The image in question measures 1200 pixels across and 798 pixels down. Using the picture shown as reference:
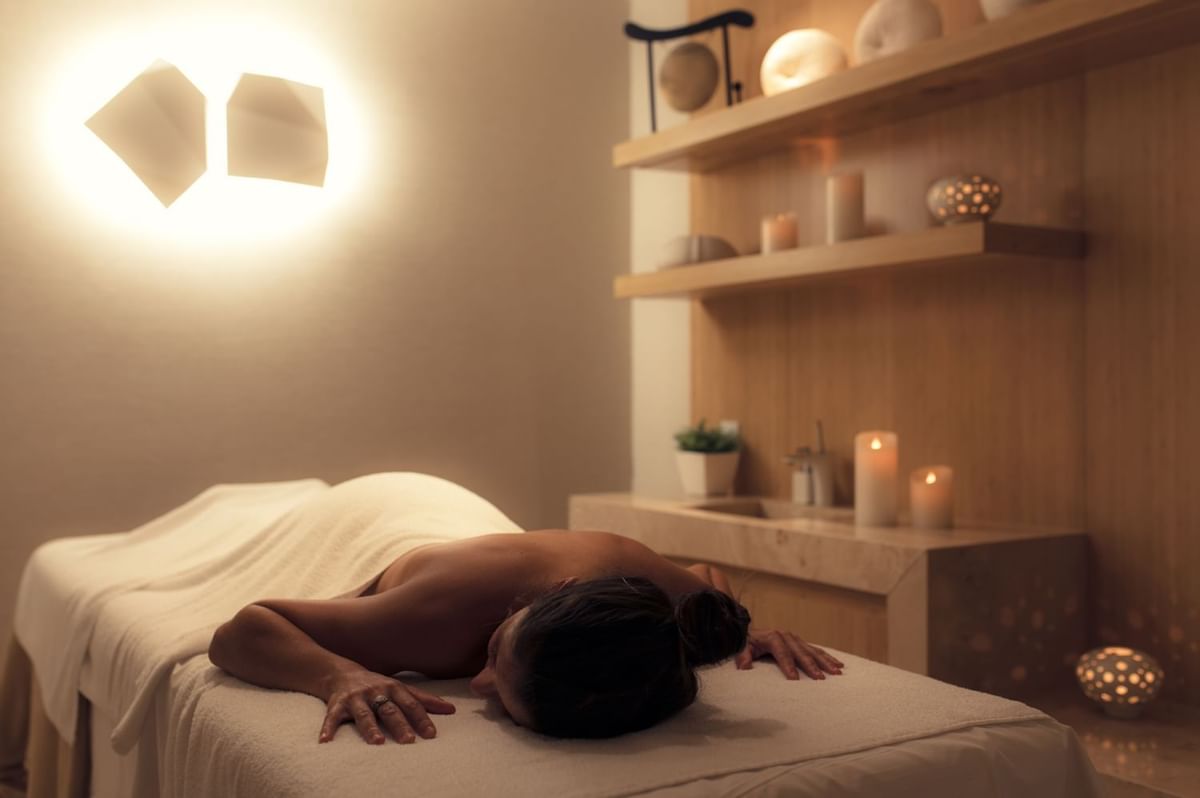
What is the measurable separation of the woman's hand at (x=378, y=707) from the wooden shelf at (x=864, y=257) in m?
1.37

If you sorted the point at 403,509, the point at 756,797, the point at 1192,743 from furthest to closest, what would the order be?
the point at 403,509 < the point at 1192,743 < the point at 756,797

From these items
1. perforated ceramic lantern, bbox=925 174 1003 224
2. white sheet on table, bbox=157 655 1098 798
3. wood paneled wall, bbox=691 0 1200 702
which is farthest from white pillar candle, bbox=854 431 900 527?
white sheet on table, bbox=157 655 1098 798

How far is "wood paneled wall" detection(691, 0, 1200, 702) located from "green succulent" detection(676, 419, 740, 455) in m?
0.11

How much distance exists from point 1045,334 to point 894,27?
0.73m

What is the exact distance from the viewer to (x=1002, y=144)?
7.48 feet

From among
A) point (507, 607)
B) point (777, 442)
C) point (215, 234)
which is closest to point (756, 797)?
point (507, 607)

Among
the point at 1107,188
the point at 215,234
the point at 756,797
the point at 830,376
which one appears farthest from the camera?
the point at 215,234

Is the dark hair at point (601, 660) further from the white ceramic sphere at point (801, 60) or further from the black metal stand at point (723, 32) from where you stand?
the black metal stand at point (723, 32)

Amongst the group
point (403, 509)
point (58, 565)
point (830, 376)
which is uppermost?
point (830, 376)

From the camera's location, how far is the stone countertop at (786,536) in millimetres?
2021

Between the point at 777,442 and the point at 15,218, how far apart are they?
198 cm

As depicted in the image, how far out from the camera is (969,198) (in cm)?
212

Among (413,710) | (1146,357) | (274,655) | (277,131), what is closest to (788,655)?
(413,710)

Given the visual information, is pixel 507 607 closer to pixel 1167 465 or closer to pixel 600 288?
pixel 1167 465
